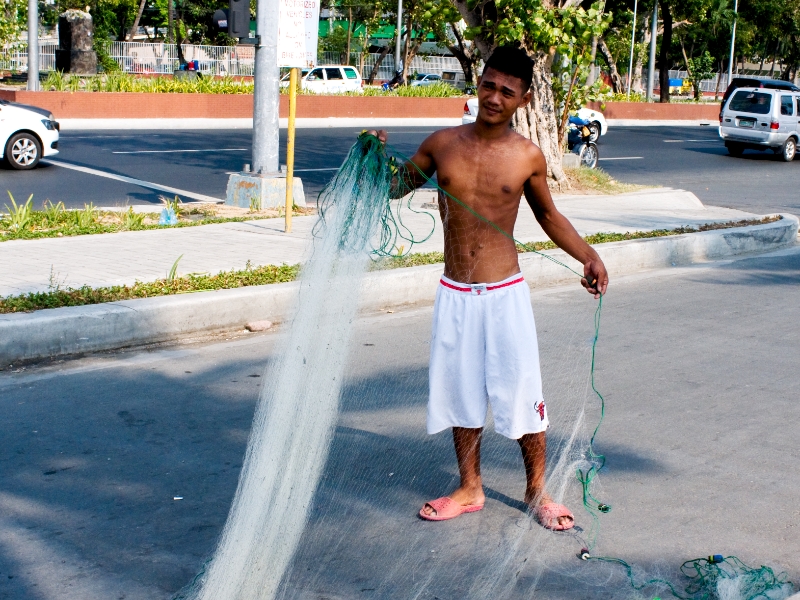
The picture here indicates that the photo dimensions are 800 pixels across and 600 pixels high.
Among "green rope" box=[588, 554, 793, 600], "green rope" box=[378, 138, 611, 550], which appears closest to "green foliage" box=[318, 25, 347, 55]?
"green rope" box=[378, 138, 611, 550]

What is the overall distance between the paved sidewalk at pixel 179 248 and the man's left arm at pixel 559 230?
2.26 m

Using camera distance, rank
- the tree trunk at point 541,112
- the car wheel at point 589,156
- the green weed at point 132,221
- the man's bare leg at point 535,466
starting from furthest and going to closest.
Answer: the car wheel at point 589,156
the tree trunk at point 541,112
the green weed at point 132,221
the man's bare leg at point 535,466

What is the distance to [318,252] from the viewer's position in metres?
3.60

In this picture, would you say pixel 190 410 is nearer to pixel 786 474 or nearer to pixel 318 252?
pixel 318 252

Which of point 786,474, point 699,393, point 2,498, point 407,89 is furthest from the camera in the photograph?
point 407,89

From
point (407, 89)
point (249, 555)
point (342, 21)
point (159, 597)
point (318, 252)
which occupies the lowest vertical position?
point (159, 597)

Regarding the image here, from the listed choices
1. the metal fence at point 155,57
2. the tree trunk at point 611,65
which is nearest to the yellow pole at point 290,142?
the metal fence at point 155,57

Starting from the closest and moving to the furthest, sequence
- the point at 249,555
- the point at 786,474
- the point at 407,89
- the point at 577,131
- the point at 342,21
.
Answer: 1. the point at 249,555
2. the point at 786,474
3. the point at 577,131
4. the point at 407,89
5. the point at 342,21

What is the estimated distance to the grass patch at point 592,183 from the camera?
15.4 m

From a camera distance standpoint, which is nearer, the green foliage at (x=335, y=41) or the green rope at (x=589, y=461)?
the green rope at (x=589, y=461)

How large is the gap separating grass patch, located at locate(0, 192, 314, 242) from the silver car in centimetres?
1667

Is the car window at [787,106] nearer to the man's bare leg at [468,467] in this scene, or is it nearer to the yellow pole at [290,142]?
the yellow pole at [290,142]

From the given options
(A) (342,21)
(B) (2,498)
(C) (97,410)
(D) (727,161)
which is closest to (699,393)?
Result: (C) (97,410)

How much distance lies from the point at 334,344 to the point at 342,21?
2256 inches
